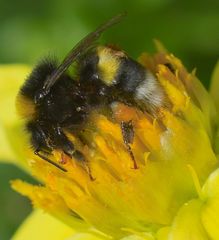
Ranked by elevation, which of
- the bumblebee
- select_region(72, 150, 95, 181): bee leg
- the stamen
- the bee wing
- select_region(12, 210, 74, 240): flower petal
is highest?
the bee wing

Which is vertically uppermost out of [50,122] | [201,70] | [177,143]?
[50,122]

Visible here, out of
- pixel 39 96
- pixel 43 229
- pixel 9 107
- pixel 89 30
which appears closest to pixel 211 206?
pixel 39 96

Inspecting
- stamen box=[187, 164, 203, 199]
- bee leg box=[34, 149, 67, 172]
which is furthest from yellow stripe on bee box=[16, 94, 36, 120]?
stamen box=[187, 164, 203, 199]

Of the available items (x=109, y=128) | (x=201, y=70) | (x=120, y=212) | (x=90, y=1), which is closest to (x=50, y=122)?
(x=109, y=128)

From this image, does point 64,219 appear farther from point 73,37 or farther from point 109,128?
point 73,37

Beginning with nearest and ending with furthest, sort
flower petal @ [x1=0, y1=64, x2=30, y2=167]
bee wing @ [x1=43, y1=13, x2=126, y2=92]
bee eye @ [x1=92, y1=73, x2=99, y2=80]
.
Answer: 1. bee wing @ [x1=43, y1=13, x2=126, y2=92]
2. bee eye @ [x1=92, y1=73, x2=99, y2=80]
3. flower petal @ [x1=0, y1=64, x2=30, y2=167]

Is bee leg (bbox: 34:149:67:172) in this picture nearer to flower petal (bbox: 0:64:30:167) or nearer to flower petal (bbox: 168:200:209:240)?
flower petal (bbox: 168:200:209:240)

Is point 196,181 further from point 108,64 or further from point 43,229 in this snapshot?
point 43,229
